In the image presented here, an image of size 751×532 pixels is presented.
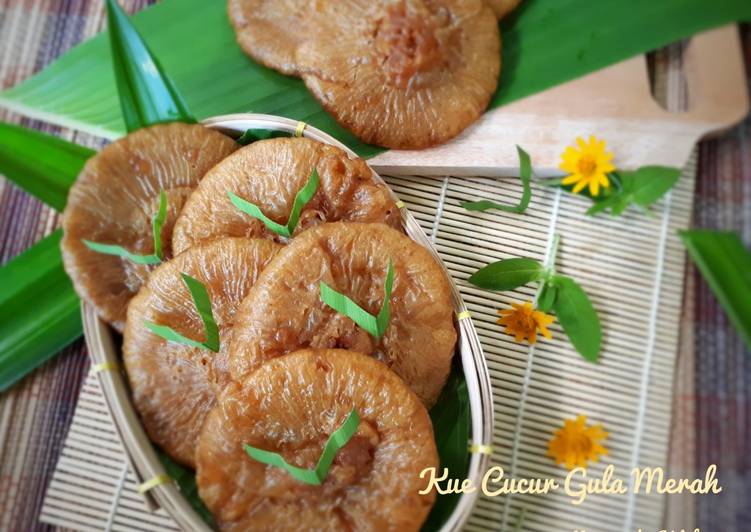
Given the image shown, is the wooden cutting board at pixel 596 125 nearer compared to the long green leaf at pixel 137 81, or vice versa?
the long green leaf at pixel 137 81

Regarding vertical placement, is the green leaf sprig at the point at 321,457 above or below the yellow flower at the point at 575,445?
above

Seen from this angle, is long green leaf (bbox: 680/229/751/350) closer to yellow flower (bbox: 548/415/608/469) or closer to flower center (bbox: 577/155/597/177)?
flower center (bbox: 577/155/597/177)

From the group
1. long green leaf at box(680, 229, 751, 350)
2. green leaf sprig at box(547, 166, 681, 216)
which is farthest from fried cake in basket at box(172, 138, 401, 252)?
long green leaf at box(680, 229, 751, 350)

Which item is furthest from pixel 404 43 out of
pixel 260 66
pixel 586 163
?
pixel 586 163

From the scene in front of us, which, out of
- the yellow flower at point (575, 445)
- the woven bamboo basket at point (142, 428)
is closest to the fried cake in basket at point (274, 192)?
the woven bamboo basket at point (142, 428)

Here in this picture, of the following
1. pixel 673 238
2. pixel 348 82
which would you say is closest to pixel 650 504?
pixel 673 238

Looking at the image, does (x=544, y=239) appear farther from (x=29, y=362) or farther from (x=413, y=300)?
(x=29, y=362)

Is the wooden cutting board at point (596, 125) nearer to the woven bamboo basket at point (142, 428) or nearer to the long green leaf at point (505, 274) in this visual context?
the long green leaf at point (505, 274)
